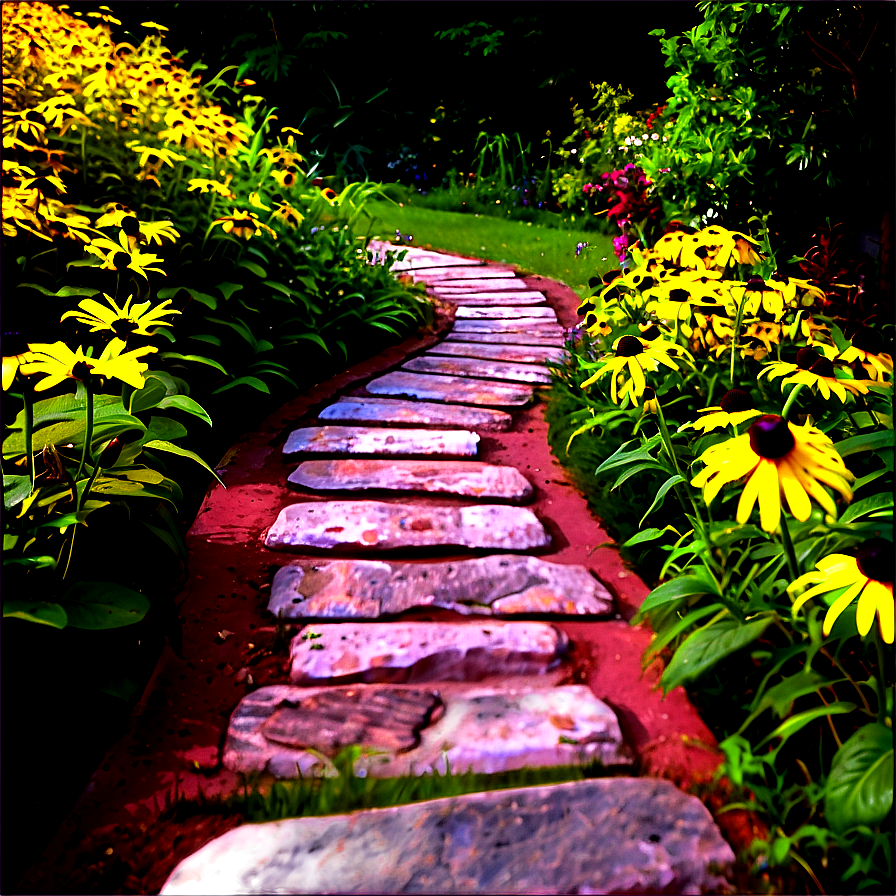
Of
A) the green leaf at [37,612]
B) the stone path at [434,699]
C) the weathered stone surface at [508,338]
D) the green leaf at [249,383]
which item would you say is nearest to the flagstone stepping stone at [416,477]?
the stone path at [434,699]

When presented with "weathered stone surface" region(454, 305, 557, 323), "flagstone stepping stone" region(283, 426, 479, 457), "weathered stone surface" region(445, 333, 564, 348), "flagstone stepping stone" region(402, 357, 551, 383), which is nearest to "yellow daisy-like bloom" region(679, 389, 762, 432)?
"flagstone stepping stone" region(283, 426, 479, 457)

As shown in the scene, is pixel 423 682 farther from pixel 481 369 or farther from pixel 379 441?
pixel 481 369

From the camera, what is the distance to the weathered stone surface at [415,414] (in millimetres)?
2732

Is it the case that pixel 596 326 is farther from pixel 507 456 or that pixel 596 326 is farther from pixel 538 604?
pixel 538 604

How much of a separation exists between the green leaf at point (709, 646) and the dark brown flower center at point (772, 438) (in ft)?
0.98

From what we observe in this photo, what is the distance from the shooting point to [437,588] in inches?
68.5

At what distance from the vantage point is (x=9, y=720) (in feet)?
3.81

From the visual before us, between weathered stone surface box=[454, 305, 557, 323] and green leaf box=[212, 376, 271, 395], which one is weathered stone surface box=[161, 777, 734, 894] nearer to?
green leaf box=[212, 376, 271, 395]

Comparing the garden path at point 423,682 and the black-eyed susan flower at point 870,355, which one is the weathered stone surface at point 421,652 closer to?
the garden path at point 423,682

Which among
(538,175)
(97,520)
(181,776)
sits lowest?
(181,776)

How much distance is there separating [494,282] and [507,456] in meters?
2.65

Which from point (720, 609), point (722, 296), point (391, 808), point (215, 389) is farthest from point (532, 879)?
point (215, 389)

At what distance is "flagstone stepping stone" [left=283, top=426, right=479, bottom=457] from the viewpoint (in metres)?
2.48

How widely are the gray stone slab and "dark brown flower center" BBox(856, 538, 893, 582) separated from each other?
195cm
